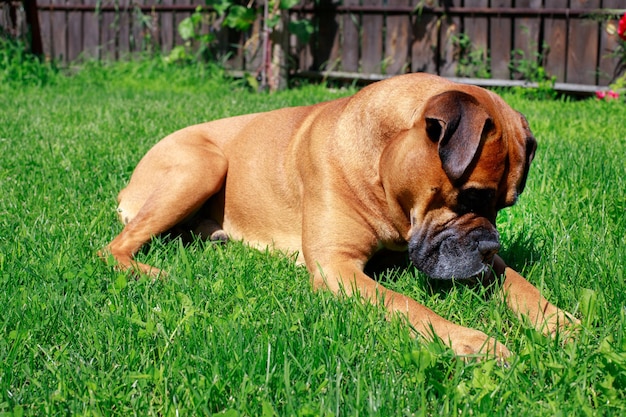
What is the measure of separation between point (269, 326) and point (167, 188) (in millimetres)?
1560

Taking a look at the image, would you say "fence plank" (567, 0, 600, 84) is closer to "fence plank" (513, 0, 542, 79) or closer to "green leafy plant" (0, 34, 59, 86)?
"fence plank" (513, 0, 542, 79)

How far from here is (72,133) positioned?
677 cm

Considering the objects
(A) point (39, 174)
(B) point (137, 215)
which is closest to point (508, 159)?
(B) point (137, 215)

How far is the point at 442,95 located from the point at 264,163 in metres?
1.44

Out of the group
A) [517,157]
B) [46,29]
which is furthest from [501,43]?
[46,29]

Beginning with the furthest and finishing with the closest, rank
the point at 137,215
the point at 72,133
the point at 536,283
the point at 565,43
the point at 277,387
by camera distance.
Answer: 1. the point at 565,43
2. the point at 72,133
3. the point at 137,215
4. the point at 536,283
5. the point at 277,387

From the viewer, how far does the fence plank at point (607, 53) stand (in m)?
9.28

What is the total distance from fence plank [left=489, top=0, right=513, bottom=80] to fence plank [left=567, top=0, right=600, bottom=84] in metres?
0.78

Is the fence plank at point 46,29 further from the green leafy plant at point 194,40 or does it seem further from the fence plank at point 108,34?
the green leafy plant at point 194,40

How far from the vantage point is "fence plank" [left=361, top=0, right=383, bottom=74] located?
10664mm

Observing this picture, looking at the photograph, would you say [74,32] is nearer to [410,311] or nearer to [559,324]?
[410,311]

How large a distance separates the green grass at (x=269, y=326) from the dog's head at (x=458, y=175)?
23cm

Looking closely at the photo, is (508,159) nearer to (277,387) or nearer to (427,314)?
(427,314)

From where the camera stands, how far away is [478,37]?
10125mm
